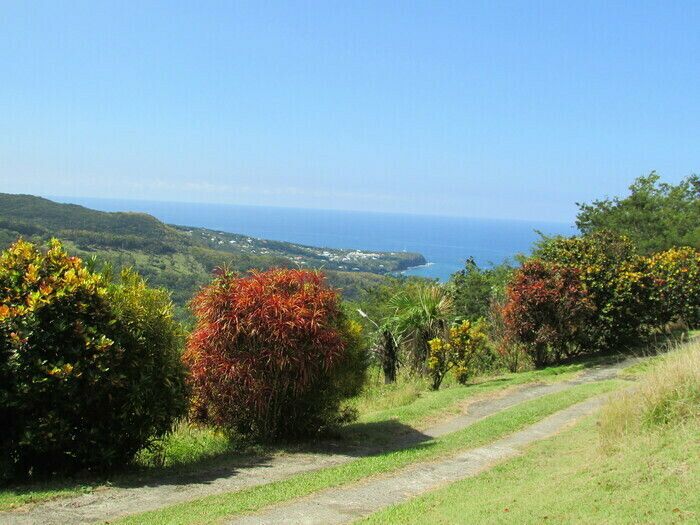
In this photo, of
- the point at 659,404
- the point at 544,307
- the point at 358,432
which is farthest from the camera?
the point at 544,307

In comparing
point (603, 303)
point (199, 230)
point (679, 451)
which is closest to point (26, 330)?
point (679, 451)

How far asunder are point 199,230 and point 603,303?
486 ft

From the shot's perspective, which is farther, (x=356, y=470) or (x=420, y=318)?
(x=420, y=318)

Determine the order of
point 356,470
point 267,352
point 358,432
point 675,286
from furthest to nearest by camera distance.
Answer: point 675,286, point 358,432, point 267,352, point 356,470

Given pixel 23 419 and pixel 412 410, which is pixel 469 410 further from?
pixel 23 419

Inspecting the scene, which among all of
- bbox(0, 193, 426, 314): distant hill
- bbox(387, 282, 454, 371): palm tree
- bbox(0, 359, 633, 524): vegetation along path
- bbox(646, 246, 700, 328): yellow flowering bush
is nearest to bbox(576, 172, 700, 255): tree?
bbox(646, 246, 700, 328): yellow flowering bush

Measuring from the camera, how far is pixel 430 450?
9883mm

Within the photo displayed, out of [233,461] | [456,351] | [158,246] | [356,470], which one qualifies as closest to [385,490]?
[356,470]

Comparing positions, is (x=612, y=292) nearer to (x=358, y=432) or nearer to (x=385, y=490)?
(x=358, y=432)

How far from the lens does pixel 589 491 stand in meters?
5.76

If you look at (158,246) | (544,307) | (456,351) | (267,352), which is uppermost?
(544,307)

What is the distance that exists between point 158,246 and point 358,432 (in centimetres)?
10796

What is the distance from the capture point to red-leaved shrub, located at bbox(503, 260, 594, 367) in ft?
59.3

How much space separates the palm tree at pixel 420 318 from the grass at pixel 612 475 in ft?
26.6
